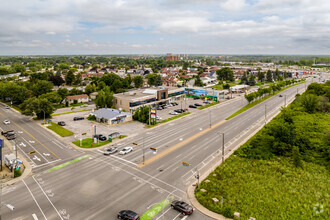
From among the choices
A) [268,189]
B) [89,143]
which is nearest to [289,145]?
[268,189]

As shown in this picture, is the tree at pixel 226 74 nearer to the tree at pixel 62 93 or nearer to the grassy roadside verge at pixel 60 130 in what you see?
the tree at pixel 62 93

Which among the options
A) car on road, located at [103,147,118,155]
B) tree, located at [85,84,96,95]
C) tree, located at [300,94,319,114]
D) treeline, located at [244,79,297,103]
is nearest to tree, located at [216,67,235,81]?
treeline, located at [244,79,297,103]

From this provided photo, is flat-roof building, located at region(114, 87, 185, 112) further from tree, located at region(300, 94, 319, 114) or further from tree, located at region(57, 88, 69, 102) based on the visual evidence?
tree, located at region(300, 94, 319, 114)

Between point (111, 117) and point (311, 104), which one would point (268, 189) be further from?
point (311, 104)

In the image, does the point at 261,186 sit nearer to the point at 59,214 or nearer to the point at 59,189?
the point at 59,214

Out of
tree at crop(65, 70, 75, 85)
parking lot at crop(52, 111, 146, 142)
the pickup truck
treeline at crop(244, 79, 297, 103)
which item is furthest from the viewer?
tree at crop(65, 70, 75, 85)

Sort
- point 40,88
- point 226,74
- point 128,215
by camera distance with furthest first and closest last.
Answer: point 226,74
point 40,88
point 128,215

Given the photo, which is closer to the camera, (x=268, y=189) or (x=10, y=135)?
(x=268, y=189)
